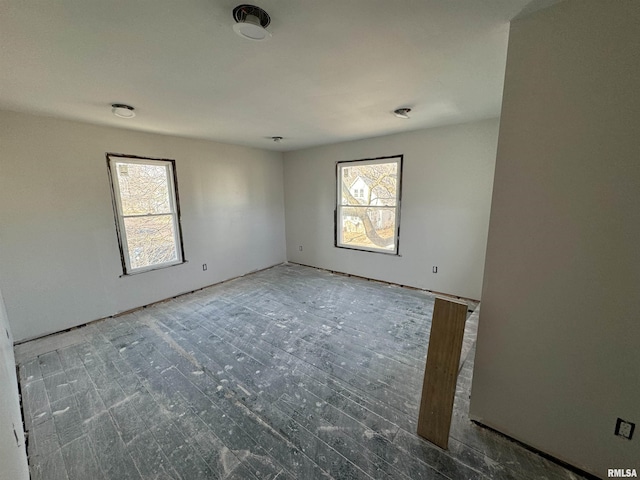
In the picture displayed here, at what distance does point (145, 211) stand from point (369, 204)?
3.46 m

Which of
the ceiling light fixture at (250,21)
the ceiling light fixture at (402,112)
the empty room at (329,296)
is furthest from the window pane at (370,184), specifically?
the ceiling light fixture at (250,21)

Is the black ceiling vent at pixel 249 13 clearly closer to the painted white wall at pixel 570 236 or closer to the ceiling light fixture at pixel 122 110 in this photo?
the painted white wall at pixel 570 236

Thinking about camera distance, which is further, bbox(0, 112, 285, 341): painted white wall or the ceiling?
bbox(0, 112, 285, 341): painted white wall

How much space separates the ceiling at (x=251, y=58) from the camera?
45.9 inches

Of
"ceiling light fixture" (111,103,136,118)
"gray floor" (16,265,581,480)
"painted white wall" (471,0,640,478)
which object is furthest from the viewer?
"ceiling light fixture" (111,103,136,118)

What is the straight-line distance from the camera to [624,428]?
3.99 feet

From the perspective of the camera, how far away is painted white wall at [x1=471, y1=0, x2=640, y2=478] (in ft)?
3.58

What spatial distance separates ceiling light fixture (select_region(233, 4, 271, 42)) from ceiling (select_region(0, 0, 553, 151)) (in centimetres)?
4

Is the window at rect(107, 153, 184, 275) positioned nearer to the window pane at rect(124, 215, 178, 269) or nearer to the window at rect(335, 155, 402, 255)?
the window pane at rect(124, 215, 178, 269)

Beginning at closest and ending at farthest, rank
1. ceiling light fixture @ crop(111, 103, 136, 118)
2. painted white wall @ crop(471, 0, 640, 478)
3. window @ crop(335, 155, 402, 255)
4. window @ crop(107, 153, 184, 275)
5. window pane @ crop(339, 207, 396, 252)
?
painted white wall @ crop(471, 0, 640, 478)
ceiling light fixture @ crop(111, 103, 136, 118)
window @ crop(107, 153, 184, 275)
window @ crop(335, 155, 402, 255)
window pane @ crop(339, 207, 396, 252)

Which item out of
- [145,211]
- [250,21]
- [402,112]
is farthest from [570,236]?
[145,211]

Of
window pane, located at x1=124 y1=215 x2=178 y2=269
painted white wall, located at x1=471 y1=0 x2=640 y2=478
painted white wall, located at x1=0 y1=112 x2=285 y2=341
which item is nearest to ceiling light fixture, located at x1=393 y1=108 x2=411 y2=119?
painted white wall, located at x1=471 y1=0 x2=640 y2=478

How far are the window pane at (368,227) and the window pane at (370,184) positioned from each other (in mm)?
146

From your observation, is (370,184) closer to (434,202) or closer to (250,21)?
(434,202)
